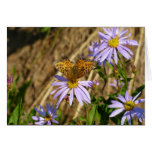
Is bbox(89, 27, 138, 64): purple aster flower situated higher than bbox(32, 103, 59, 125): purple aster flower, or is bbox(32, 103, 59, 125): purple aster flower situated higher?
bbox(89, 27, 138, 64): purple aster flower

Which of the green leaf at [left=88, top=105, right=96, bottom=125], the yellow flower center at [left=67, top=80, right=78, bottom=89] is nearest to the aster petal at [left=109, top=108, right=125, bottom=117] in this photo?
the green leaf at [left=88, top=105, right=96, bottom=125]

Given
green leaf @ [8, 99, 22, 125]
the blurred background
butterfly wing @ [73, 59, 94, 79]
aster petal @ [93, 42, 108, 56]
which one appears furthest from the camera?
the blurred background

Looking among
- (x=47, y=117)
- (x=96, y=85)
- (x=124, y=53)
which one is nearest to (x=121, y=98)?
(x=96, y=85)

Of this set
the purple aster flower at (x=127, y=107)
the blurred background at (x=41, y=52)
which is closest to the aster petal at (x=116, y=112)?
the purple aster flower at (x=127, y=107)

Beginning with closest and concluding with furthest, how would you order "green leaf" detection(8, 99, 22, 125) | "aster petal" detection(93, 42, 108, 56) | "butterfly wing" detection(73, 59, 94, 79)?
1. "butterfly wing" detection(73, 59, 94, 79)
2. "aster petal" detection(93, 42, 108, 56)
3. "green leaf" detection(8, 99, 22, 125)

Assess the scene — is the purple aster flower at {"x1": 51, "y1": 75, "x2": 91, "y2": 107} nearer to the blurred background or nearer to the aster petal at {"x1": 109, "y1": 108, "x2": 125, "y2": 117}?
the aster petal at {"x1": 109, "y1": 108, "x2": 125, "y2": 117}

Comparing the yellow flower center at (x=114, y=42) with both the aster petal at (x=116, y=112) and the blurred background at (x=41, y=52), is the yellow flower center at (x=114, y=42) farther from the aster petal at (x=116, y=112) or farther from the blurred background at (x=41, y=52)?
the blurred background at (x=41, y=52)
